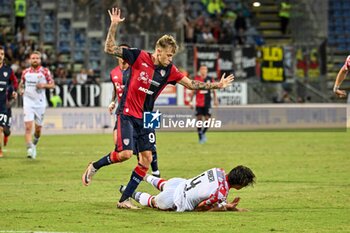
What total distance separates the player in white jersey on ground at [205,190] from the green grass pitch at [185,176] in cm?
16

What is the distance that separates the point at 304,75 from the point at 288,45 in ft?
5.74

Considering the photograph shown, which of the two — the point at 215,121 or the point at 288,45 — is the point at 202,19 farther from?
the point at 215,121

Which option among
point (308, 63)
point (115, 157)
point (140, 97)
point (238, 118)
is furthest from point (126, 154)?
point (308, 63)

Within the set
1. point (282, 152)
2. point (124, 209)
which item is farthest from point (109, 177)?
point (282, 152)

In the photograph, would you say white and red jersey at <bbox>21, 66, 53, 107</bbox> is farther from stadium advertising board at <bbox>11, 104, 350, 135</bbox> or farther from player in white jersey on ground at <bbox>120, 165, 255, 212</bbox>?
stadium advertising board at <bbox>11, 104, 350, 135</bbox>

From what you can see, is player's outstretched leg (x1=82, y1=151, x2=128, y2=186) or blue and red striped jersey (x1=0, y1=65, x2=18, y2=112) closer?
player's outstretched leg (x1=82, y1=151, x2=128, y2=186)

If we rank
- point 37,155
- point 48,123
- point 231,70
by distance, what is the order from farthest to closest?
1. point 231,70
2. point 48,123
3. point 37,155

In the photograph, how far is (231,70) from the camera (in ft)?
138

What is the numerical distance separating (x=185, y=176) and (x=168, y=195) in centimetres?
564

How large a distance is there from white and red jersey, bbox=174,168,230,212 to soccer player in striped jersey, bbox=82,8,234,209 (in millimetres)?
805

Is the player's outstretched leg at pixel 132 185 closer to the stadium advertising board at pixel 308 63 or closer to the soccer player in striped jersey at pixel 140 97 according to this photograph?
the soccer player in striped jersey at pixel 140 97

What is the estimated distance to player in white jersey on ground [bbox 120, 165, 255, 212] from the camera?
12.9 m

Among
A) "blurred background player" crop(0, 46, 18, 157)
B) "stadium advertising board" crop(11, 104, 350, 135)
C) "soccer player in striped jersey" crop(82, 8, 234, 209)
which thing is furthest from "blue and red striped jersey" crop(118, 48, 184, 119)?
"stadium advertising board" crop(11, 104, 350, 135)

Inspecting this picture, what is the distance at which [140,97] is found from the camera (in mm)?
14000
